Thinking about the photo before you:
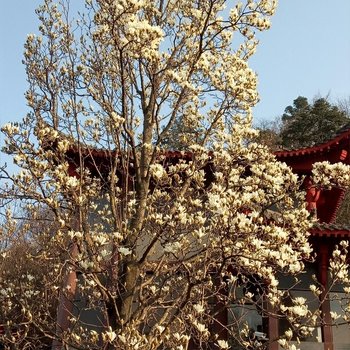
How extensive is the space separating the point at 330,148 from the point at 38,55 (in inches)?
326

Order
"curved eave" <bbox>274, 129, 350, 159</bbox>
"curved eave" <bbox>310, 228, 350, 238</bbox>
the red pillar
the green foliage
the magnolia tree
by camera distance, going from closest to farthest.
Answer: the magnolia tree
"curved eave" <bbox>310, 228, 350, 238</bbox>
the red pillar
"curved eave" <bbox>274, 129, 350, 159</bbox>
the green foliage

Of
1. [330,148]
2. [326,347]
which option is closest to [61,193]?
[326,347]

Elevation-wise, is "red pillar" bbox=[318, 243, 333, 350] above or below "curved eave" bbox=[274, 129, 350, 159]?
below

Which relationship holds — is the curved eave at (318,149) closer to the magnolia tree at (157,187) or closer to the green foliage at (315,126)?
the magnolia tree at (157,187)

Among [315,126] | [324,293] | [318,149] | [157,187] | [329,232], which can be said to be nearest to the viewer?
[157,187]

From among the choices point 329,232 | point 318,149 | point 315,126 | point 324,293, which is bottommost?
point 324,293

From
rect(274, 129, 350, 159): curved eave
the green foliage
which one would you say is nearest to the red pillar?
rect(274, 129, 350, 159): curved eave

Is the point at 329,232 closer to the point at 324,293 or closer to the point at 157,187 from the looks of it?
the point at 324,293

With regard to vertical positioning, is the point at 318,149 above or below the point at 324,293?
above

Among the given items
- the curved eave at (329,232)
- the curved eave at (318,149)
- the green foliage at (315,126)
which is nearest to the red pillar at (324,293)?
the curved eave at (329,232)

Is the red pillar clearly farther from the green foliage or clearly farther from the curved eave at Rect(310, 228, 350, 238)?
the green foliage

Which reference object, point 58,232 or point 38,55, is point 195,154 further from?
point 38,55

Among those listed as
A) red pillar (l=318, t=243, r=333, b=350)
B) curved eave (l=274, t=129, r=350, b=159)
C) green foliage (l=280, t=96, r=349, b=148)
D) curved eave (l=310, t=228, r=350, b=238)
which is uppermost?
green foliage (l=280, t=96, r=349, b=148)

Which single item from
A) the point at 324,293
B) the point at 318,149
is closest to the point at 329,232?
the point at 324,293
